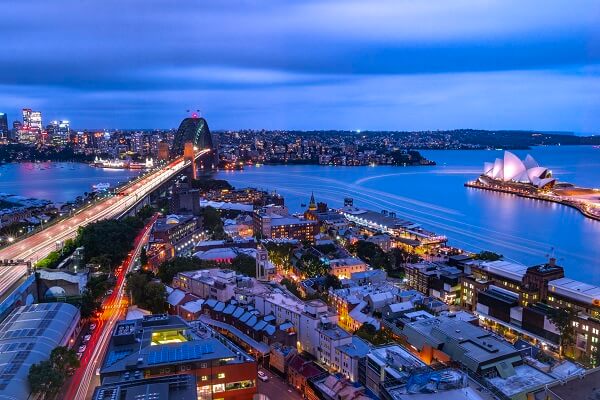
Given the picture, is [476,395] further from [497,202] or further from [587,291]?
[497,202]

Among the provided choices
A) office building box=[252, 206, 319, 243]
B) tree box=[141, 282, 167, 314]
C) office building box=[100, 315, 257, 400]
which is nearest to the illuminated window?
office building box=[100, 315, 257, 400]

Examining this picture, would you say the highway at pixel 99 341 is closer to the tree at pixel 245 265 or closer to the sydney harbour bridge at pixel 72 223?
the sydney harbour bridge at pixel 72 223

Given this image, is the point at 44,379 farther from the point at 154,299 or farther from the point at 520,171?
the point at 520,171

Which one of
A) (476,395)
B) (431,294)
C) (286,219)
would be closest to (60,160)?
(286,219)

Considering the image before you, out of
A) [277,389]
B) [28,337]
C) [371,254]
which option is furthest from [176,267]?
[371,254]

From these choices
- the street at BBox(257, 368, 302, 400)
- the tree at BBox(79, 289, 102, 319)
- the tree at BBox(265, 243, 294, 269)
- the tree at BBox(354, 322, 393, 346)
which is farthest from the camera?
the tree at BBox(265, 243, 294, 269)

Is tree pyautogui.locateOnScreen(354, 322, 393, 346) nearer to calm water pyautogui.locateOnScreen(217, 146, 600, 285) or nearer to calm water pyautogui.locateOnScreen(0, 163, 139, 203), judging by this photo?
calm water pyautogui.locateOnScreen(217, 146, 600, 285)
